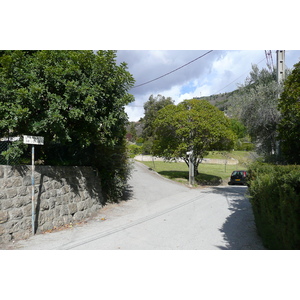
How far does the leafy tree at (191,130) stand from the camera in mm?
20422

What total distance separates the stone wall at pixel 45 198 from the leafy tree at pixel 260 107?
767cm

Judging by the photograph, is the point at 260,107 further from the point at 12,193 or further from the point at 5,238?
the point at 5,238

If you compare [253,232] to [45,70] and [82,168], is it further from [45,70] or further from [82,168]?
[45,70]

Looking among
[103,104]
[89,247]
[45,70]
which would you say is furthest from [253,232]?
[45,70]

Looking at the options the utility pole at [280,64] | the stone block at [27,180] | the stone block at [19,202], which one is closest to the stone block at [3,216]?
the stone block at [19,202]

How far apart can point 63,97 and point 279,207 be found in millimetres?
5782

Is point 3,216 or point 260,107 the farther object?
point 260,107

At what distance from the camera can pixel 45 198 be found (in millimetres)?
7309

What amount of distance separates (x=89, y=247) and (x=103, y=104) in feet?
14.1

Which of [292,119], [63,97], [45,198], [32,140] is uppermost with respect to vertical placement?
[63,97]

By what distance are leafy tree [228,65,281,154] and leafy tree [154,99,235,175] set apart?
255 inches

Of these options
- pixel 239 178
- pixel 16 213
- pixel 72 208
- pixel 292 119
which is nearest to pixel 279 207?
pixel 292 119

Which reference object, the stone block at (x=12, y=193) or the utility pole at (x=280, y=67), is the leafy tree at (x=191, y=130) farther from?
the stone block at (x=12, y=193)

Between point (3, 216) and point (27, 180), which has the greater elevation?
point (27, 180)
